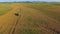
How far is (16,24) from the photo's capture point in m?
1.23

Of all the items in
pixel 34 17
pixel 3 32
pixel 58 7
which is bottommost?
pixel 3 32

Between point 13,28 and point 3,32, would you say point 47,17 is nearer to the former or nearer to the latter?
point 13,28

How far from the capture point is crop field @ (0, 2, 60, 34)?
1.19 metres

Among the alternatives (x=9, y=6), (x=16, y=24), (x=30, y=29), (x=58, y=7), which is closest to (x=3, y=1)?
(x=9, y=6)

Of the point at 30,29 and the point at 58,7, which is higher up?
the point at 58,7

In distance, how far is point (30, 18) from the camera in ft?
4.13

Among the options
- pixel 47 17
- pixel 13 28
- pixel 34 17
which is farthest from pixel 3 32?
pixel 47 17

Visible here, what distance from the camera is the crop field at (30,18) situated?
1186 millimetres

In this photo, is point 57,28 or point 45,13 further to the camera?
point 45,13

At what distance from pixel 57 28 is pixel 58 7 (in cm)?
27

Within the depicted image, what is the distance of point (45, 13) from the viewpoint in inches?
50.9

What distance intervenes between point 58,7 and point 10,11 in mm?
568

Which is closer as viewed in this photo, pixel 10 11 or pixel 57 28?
pixel 57 28

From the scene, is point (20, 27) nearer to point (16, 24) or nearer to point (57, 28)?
point (16, 24)
